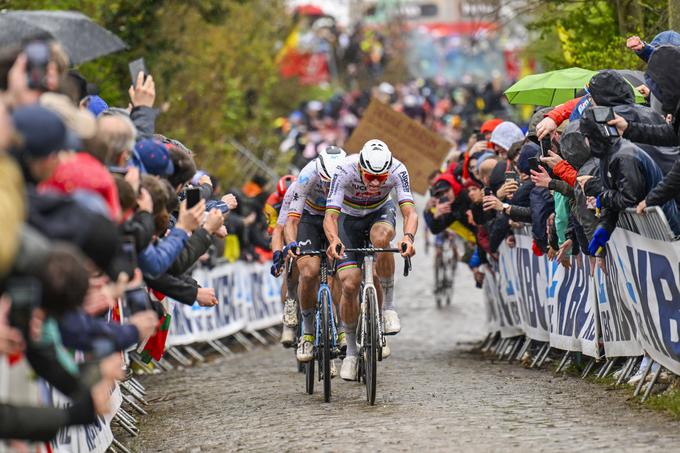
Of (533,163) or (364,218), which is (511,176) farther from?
(364,218)

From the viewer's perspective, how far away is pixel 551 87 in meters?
14.8

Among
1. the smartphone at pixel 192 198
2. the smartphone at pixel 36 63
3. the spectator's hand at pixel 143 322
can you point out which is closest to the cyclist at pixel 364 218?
the smartphone at pixel 192 198

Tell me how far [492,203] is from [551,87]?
134 centimetres

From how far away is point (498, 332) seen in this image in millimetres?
18766

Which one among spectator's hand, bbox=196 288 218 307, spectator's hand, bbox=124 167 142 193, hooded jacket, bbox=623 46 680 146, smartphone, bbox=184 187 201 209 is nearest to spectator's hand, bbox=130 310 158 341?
spectator's hand, bbox=124 167 142 193

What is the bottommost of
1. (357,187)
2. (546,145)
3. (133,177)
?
(357,187)

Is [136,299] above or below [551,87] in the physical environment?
below

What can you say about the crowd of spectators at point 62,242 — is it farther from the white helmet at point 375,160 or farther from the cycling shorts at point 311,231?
the cycling shorts at point 311,231

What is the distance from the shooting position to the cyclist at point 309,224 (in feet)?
44.0

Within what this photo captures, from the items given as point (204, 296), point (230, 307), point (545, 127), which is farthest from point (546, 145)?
point (230, 307)

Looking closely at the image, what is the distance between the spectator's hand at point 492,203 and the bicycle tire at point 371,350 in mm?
3557

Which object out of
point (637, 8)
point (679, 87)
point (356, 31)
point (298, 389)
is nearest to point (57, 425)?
point (679, 87)

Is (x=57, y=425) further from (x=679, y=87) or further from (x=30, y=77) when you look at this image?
(x=679, y=87)

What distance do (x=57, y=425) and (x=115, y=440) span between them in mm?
4103
